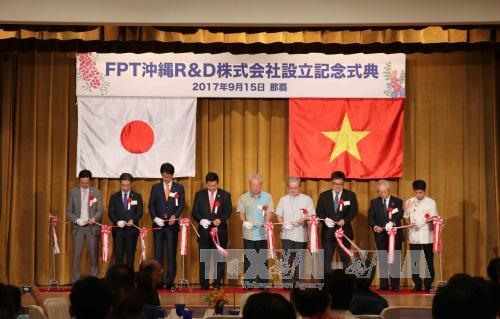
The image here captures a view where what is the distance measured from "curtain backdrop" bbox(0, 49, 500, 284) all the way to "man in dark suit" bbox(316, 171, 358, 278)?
771 mm

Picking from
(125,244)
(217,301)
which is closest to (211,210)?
(125,244)

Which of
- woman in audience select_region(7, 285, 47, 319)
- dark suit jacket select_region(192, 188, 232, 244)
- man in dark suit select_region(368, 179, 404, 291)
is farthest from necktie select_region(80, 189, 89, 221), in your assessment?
woman in audience select_region(7, 285, 47, 319)

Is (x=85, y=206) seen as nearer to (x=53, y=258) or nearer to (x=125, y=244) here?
(x=125, y=244)

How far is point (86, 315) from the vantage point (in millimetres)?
3449

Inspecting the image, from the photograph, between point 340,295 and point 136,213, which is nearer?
point 340,295

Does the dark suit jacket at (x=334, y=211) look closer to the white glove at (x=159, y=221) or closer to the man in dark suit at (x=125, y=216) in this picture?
the white glove at (x=159, y=221)

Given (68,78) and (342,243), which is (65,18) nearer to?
(68,78)

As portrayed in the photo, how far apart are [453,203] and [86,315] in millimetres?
8115

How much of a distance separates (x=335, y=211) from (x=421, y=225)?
1024 mm

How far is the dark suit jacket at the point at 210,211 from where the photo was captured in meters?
10.0

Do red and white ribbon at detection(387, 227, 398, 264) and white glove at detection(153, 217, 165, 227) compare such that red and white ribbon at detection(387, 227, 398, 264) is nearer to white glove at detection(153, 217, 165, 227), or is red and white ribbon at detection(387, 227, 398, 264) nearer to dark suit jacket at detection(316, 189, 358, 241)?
dark suit jacket at detection(316, 189, 358, 241)

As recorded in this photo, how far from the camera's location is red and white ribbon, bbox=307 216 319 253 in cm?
995

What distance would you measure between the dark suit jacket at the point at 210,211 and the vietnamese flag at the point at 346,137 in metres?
1.14

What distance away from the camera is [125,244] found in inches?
401
